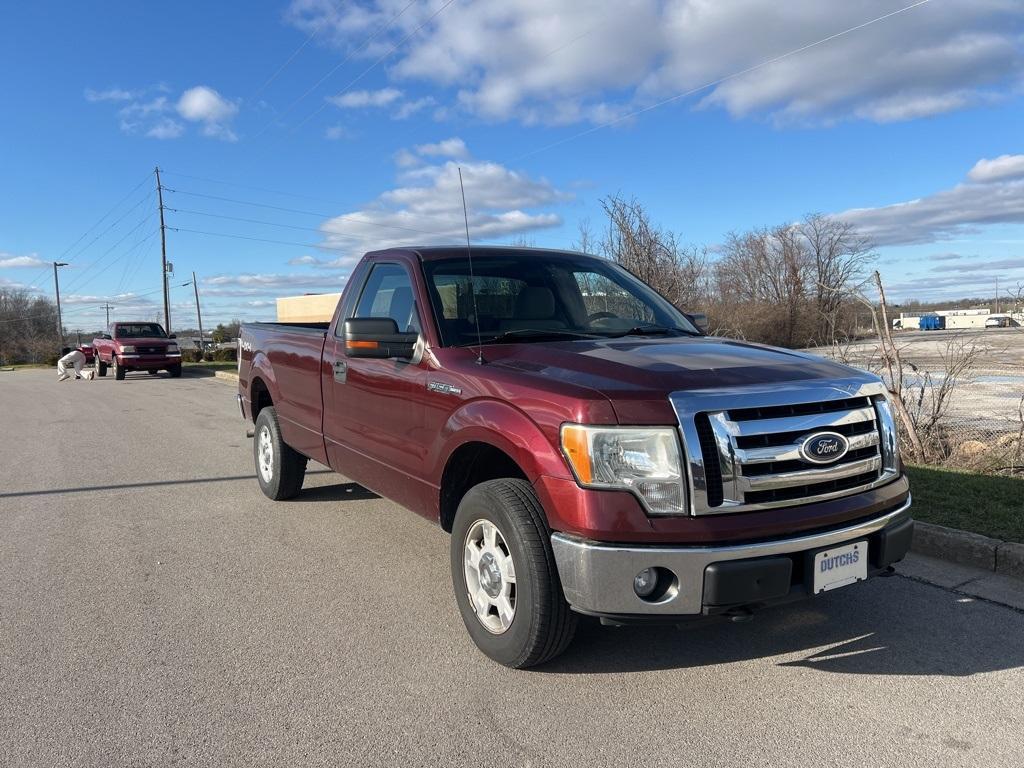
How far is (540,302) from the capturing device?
4504 millimetres

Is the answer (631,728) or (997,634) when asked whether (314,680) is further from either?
(997,634)

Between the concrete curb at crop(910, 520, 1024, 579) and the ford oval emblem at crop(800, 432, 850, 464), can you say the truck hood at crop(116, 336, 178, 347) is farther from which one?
the ford oval emblem at crop(800, 432, 850, 464)

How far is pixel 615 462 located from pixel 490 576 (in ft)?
3.10

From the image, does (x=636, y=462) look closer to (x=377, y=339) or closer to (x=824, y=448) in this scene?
(x=824, y=448)

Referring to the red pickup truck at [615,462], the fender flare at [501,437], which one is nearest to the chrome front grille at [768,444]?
the red pickup truck at [615,462]

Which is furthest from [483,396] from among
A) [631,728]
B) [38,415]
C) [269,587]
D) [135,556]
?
[38,415]

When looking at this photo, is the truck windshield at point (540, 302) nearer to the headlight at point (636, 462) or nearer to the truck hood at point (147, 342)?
the headlight at point (636, 462)

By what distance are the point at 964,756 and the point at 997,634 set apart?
1231 mm

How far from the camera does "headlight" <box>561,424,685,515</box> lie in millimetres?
2889

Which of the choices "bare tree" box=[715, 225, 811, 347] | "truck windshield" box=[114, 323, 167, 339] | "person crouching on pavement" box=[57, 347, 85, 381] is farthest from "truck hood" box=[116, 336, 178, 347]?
"bare tree" box=[715, 225, 811, 347]

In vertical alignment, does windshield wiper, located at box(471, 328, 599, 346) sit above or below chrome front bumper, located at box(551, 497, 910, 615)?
above

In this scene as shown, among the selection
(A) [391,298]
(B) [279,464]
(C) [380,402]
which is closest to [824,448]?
(C) [380,402]

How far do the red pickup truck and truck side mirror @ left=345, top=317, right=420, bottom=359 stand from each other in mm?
Result: 12

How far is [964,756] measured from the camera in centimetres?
270
